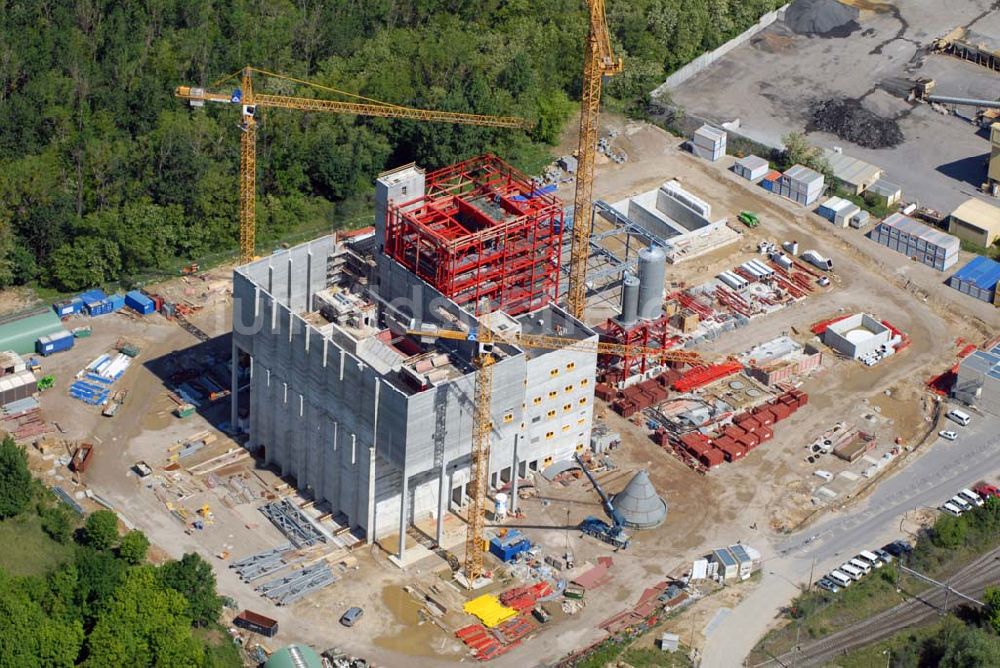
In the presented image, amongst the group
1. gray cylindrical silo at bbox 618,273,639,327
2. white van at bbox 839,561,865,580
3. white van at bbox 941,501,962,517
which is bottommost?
white van at bbox 839,561,865,580

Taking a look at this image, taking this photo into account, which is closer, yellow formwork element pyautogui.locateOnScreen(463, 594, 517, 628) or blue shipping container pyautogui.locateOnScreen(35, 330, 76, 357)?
yellow formwork element pyautogui.locateOnScreen(463, 594, 517, 628)

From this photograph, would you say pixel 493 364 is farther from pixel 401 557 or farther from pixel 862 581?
pixel 862 581

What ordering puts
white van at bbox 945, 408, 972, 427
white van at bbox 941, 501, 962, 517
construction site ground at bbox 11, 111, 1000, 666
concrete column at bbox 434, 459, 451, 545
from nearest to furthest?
1. construction site ground at bbox 11, 111, 1000, 666
2. concrete column at bbox 434, 459, 451, 545
3. white van at bbox 941, 501, 962, 517
4. white van at bbox 945, 408, 972, 427

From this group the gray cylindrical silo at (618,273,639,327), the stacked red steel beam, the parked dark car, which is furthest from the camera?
the stacked red steel beam

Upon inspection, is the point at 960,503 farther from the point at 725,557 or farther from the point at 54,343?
the point at 54,343

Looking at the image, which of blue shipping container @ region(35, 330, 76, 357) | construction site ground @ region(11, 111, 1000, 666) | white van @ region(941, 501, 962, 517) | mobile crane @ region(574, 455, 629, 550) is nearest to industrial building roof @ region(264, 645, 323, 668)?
construction site ground @ region(11, 111, 1000, 666)

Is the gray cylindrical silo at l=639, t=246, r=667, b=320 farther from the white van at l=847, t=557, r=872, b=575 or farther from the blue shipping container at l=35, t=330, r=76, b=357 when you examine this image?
the blue shipping container at l=35, t=330, r=76, b=357
